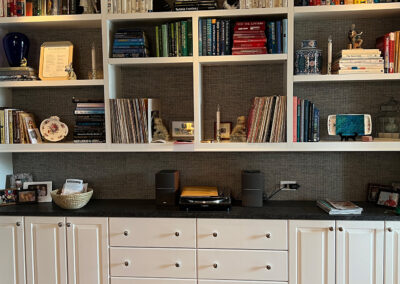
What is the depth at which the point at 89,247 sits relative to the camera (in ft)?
7.29

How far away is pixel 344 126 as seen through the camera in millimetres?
2252

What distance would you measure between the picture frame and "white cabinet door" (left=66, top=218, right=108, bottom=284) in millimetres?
984

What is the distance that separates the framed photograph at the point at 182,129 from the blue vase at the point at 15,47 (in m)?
1.17

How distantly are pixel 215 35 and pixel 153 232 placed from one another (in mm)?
1313

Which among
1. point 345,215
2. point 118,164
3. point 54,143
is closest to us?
point 345,215

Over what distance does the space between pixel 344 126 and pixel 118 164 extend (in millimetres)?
1606

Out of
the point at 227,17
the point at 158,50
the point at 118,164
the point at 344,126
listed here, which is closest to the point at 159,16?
the point at 158,50

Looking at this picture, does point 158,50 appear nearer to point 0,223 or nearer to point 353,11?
point 353,11

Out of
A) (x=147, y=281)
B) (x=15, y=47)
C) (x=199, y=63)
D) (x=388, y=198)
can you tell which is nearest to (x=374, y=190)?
(x=388, y=198)

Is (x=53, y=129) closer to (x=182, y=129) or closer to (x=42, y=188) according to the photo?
(x=42, y=188)

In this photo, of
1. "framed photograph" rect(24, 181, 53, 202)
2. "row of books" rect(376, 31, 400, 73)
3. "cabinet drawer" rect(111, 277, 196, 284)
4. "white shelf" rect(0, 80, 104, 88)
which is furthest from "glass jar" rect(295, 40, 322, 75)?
"framed photograph" rect(24, 181, 53, 202)

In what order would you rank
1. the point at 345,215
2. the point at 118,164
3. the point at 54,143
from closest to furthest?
the point at 345,215 → the point at 54,143 → the point at 118,164

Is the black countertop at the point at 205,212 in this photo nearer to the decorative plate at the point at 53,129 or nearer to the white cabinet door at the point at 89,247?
the white cabinet door at the point at 89,247

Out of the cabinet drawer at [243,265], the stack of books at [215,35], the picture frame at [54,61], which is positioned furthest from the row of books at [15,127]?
the cabinet drawer at [243,265]
